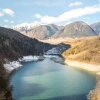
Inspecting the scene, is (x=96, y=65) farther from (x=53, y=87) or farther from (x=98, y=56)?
(x=53, y=87)

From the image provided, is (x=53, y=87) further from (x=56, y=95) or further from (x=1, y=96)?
(x=1, y=96)

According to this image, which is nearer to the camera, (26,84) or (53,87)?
(53,87)

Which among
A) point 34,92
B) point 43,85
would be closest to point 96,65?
point 43,85

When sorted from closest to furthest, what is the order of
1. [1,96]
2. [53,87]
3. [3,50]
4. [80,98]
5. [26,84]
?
[1,96] < [80,98] < [53,87] < [26,84] < [3,50]

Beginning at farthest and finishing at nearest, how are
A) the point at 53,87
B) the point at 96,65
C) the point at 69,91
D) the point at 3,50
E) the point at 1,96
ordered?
the point at 3,50 < the point at 96,65 < the point at 53,87 < the point at 69,91 < the point at 1,96

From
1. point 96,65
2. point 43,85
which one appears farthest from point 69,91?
point 96,65

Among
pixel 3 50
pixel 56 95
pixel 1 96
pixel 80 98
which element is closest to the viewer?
pixel 1 96

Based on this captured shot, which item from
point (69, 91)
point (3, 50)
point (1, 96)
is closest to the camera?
point (1, 96)

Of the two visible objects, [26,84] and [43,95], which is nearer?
[43,95]
